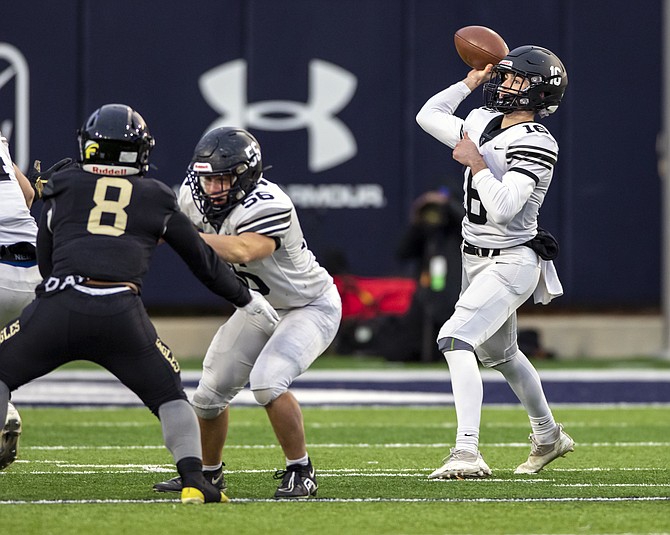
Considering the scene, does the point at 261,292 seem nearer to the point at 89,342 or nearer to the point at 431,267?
the point at 89,342

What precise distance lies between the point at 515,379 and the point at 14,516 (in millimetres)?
2546

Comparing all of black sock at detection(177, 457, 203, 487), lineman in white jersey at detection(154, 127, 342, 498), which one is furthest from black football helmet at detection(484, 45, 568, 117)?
black sock at detection(177, 457, 203, 487)

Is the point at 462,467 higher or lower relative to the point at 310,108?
lower

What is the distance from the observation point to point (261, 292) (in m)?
6.09

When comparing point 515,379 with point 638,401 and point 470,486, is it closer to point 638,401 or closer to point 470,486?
point 470,486

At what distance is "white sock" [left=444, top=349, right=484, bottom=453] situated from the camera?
→ 6.32 meters

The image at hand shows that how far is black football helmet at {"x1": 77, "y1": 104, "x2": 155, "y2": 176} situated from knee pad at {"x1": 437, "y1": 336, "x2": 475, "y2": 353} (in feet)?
5.66

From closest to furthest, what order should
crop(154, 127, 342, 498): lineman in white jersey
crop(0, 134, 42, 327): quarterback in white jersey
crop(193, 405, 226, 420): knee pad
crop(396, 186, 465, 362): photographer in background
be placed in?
crop(154, 127, 342, 498): lineman in white jersey, crop(193, 405, 226, 420): knee pad, crop(0, 134, 42, 327): quarterback in white jersey, crop(396, 186, 465, 362): photographer in background

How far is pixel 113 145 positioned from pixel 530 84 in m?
2.17

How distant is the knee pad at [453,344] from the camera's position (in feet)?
21.1

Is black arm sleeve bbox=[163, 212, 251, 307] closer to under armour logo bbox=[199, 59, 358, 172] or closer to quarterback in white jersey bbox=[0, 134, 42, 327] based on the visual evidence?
quarterback in white jersey bbox=[0, 134, 42, 327]

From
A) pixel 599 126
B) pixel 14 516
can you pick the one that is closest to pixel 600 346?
pixel 599 126

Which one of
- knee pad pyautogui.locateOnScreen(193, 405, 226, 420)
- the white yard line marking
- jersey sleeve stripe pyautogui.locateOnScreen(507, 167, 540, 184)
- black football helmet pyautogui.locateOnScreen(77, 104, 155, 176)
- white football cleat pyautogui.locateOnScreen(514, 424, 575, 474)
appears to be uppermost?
black football helmet pyautogui.locateOnScreen(77, 104, 155, 176)

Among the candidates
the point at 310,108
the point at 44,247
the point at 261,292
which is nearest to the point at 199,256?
the point at 44,247
